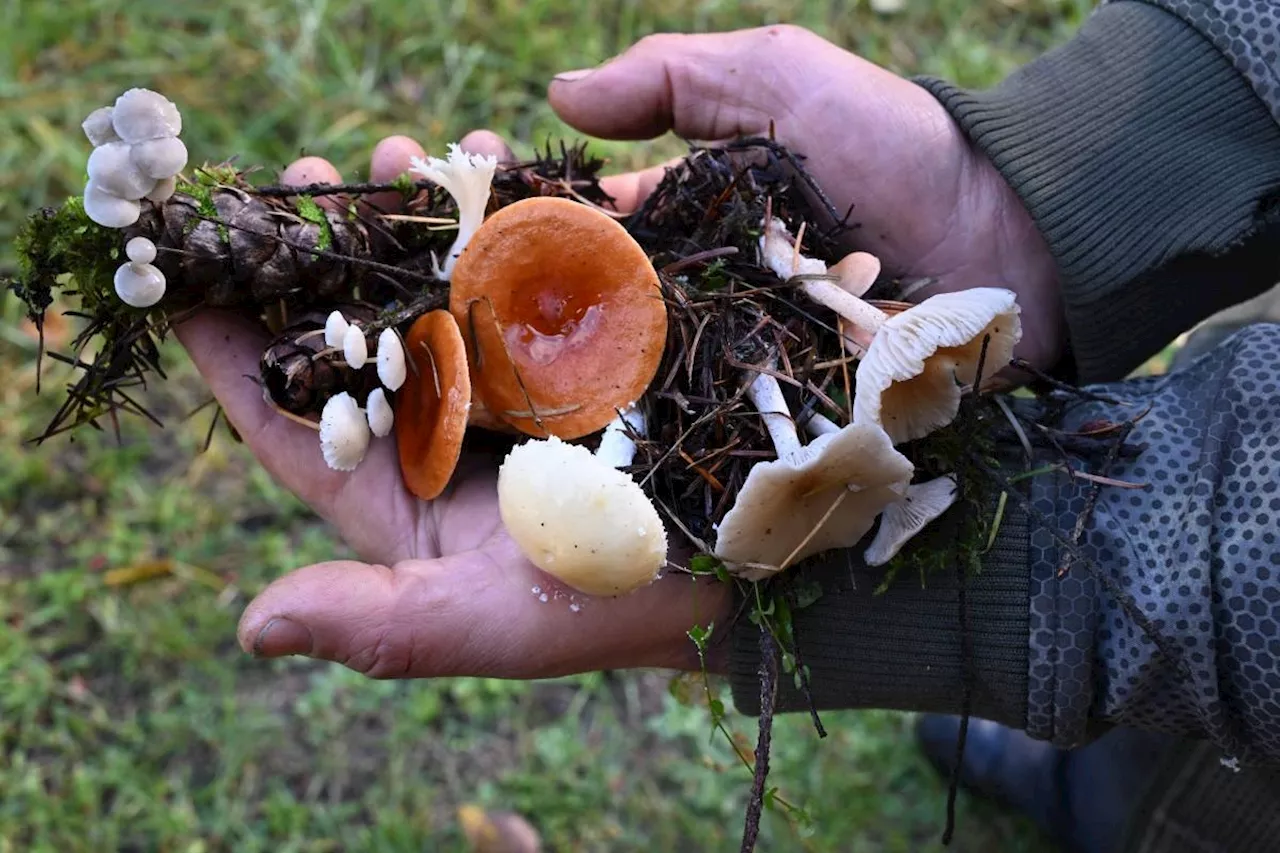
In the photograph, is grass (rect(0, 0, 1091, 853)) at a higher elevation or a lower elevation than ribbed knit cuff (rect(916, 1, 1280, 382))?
lower

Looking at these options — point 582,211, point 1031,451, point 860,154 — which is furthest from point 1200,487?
point 582,211

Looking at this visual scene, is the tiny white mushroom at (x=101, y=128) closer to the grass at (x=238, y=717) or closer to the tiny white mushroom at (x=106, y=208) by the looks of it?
the tiny white mushroom at (x=106, y=208)

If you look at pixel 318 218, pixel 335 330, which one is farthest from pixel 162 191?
pixel 335 330

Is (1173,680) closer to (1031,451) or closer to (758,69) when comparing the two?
(1031,451)

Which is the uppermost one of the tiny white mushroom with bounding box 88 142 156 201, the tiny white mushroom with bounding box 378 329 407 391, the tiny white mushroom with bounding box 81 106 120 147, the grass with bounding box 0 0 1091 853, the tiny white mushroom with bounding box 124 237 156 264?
the tiny white mushroom with bounding box 81 106 120 147

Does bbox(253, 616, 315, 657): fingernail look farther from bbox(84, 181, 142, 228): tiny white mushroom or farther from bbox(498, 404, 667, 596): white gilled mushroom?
bbox(84, 181, 142, 228): tiny white mushroom

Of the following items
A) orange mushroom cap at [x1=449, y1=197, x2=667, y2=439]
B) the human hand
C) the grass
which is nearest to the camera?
orange mushroom cap at [x1=449, y1=197, x2=667, y2=439]

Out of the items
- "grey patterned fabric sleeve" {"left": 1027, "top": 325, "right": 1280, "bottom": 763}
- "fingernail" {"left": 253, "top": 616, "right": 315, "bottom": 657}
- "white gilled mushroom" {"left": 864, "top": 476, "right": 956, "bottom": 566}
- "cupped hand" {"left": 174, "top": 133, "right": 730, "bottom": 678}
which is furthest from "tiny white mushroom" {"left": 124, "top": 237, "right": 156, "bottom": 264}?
"grey patterned fabric sleeve" {"left": 1027, "top": 325, "right": 1280, "bottom": 763}
